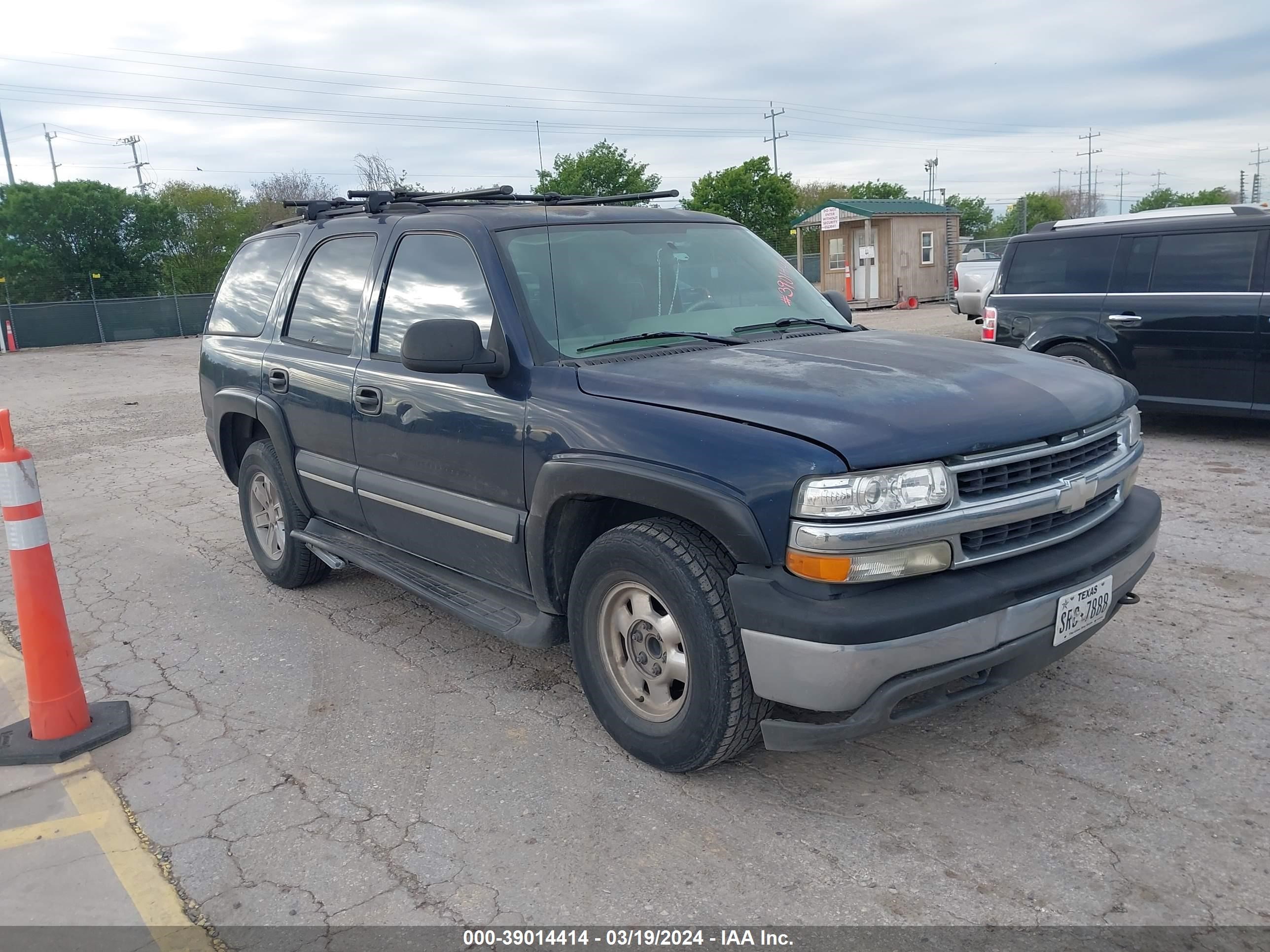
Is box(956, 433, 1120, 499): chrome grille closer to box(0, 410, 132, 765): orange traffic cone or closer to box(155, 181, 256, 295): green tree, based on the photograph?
box(0, 410, 132, 765): orange traffic cone

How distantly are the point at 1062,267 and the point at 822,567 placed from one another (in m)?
7.23

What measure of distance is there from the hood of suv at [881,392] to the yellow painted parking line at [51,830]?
2.19 meters

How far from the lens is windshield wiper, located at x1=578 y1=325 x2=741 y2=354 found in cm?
376

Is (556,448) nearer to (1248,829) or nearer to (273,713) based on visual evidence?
(273,713)

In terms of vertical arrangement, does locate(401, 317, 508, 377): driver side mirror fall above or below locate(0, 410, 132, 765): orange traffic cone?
above

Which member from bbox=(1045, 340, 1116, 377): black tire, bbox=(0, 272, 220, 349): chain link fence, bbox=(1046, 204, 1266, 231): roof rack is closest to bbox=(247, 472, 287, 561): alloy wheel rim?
bbox=(1045, 340, 1116, 377): black tire

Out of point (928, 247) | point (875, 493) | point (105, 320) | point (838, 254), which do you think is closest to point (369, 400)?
point (875, 493)

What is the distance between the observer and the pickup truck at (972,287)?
17109 mm

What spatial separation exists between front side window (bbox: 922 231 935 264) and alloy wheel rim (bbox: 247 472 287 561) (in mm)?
27328

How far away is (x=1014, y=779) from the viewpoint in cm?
322

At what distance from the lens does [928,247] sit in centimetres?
3009

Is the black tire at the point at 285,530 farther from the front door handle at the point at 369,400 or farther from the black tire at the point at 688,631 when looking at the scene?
the black tire at the point at 688,631

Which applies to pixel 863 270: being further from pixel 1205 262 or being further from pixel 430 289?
pixel 430 289

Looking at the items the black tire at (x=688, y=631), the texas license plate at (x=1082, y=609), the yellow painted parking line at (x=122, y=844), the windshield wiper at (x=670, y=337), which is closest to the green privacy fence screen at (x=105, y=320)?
the yellow painted parking line at (x=122, y=844)
